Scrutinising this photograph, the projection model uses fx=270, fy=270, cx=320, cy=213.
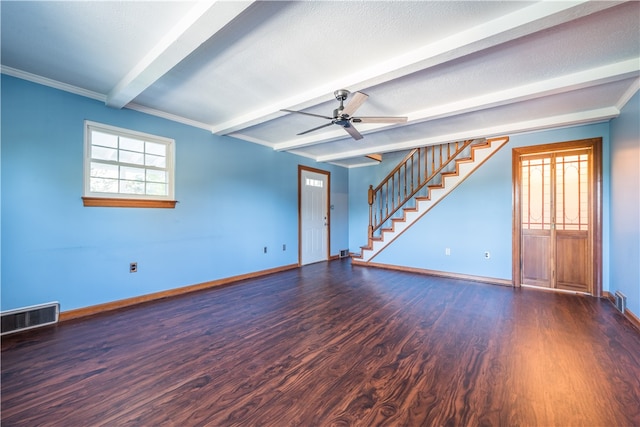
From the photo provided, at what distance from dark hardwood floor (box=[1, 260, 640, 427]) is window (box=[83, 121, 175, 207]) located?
1380mm

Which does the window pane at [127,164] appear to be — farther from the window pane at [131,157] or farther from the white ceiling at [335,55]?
the white ceiling at [335,55]

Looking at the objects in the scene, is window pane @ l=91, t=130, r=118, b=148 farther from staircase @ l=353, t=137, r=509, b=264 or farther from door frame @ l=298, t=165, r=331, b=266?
staircase @ l=353, t=137, r=509, b=264

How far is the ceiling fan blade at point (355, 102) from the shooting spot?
2.50m

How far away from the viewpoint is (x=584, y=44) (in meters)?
2.16

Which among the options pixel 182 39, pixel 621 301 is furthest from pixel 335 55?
pixel 621 301

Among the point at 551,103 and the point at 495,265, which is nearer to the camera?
the point at 551,103

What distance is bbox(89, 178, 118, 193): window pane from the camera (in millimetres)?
3164

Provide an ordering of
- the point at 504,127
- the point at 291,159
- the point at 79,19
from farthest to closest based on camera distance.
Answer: the point at 291,159, the point at 504,127, the point at 79,19

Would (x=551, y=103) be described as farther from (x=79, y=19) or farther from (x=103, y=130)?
(x=103, y=130)

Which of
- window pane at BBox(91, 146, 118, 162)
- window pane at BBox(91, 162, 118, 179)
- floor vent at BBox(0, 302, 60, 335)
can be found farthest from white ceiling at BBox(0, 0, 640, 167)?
floor vent at BBox(0, 302, 60, 335)

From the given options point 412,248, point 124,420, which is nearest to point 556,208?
point 412,248

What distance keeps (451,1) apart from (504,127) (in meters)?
2.99

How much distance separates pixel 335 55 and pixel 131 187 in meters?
2.98

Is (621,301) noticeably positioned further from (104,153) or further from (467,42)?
(104,153)
